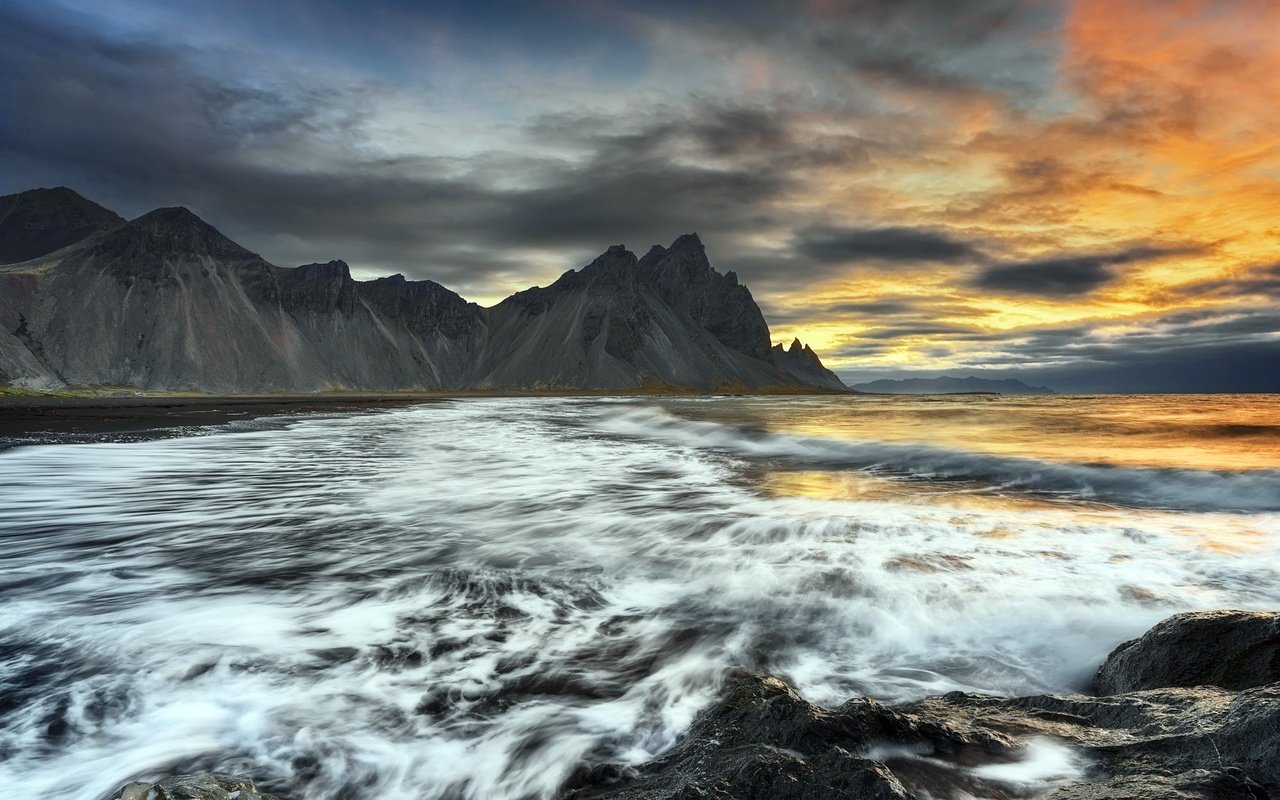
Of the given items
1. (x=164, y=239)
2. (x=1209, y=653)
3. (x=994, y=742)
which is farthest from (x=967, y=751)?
(x=164, y=239)

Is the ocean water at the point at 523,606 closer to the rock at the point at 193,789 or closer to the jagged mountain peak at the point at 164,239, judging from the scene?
the rock at the point at 193,789

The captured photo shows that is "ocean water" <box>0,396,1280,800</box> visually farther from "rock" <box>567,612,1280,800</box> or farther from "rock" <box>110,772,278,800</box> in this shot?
"rock" <box>110,772,278,800</box>

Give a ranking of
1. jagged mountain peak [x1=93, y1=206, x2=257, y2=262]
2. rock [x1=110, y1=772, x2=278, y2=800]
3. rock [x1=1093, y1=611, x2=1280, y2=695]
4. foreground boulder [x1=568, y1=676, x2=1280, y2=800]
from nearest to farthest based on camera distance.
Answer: rock [x1=110, y1=772, x2=278, y2=800]
foreground boulder [x1=568, y1=676, x2=1280, y2=800]
rock [x1=1093, y1=611, x2=1280, y2=695]
jagged mountain peak [x1=93, y1=206, x2=257, y2=262]

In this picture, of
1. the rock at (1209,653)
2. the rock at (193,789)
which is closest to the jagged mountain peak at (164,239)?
the rock at (193,789)

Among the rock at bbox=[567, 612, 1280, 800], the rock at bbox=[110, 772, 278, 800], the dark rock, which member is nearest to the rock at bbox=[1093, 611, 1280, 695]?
the rock at bbox=[567, 612, 1280, 800]

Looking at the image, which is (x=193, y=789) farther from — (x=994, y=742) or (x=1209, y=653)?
(x=1209, y=653)

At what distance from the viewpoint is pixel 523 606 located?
6.84m

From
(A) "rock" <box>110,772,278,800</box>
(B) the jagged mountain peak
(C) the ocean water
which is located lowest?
(C) the ocean water

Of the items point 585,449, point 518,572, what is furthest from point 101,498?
point 585,449

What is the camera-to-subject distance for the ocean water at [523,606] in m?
4.19

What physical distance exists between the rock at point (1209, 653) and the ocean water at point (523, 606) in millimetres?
694

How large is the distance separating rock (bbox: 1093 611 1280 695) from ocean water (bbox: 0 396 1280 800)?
694mm

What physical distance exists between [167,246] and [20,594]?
20018 cm

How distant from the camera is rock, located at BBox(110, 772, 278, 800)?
8.84ft
